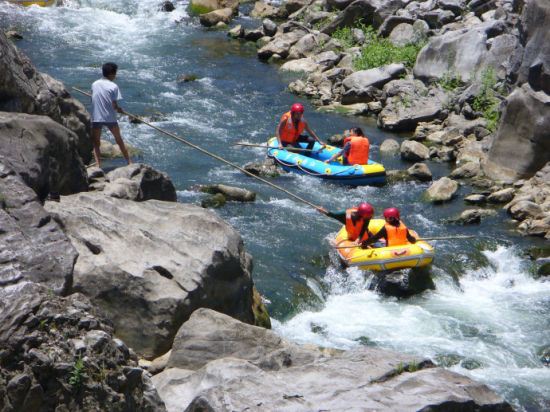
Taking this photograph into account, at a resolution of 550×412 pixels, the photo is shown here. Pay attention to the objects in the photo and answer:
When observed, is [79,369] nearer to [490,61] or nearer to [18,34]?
[490,61]

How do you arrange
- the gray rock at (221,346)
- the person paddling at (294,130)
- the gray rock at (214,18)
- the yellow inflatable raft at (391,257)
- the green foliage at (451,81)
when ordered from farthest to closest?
the gray rock at (214,18) < the green foliage at (451,81) < the person paddling at (294,130) < the yellow inflatable raft at (391,257) < the gray rock at (221,346)

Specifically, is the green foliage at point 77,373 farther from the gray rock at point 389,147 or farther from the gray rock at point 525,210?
the gray rock at point 389,147

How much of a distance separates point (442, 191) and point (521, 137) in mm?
1875

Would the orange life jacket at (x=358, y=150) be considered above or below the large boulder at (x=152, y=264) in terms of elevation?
below

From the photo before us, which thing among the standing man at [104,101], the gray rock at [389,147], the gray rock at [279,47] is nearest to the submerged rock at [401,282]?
the standing man at [104,101]

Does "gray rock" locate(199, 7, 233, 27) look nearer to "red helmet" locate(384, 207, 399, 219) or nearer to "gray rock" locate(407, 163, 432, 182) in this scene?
"gray rock" locate(407, 163, 432, 182)

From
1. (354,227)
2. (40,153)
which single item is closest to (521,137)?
(354,227)

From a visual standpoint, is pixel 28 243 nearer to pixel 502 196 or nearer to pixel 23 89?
pixel 23 89

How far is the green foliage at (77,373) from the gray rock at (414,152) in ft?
36.8

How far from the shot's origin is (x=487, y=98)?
1520 centimetres

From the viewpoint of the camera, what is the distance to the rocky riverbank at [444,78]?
1238 centimetres

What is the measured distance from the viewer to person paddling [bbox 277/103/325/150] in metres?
13.9

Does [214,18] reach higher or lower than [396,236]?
higher

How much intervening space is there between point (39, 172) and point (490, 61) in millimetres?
12447
